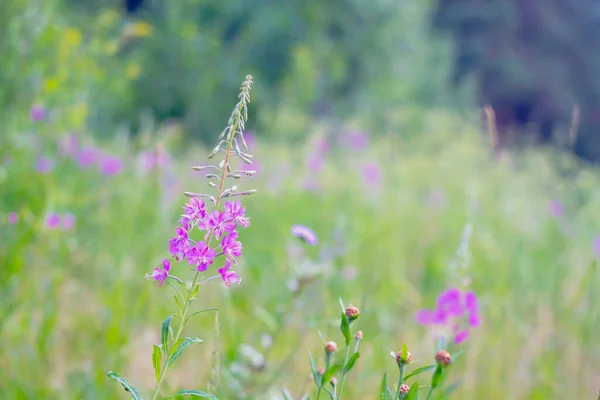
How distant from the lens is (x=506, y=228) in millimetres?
3443

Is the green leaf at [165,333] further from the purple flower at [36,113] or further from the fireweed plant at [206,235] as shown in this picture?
the purple flower at [36,113]

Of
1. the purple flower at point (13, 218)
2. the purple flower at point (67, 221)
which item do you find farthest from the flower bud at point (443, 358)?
the purple flower at point (67, 221)

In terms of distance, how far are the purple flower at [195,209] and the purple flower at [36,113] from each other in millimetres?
1313

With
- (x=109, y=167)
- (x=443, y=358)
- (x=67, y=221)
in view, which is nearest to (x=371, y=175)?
(x=109, y=167)

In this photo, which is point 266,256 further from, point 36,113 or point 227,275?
point 227,275

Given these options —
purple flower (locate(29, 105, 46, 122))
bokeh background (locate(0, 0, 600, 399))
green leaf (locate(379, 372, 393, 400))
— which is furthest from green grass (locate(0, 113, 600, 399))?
green leaf (locate(379, 372, 393, 400))

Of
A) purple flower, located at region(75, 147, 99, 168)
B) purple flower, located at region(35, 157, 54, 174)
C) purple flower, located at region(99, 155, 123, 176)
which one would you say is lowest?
purple flower, located at region(35, 157, 54, 174)

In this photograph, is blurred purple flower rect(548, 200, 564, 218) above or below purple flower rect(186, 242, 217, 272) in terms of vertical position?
above

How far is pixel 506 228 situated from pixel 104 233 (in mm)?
2163

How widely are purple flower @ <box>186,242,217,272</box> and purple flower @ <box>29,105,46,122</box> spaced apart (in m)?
1.33

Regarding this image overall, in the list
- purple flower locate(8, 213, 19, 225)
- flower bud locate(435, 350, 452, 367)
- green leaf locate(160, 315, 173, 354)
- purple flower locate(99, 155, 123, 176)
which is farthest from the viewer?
purple flower locate(99, 155, 123, 176)

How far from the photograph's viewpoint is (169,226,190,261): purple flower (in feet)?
2.22

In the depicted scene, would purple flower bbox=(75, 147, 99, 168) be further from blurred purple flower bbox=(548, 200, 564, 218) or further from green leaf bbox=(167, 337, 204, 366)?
blurred purple flower bbox=(548, 200, 564, 218)

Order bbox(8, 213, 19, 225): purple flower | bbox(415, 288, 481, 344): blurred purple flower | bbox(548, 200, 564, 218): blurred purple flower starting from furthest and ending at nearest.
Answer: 1. bbox(548, 200, 564, 218): blurred purple flower
2. bbox(8, 213, 19, 225): purple flower
3. bbox(415, 288, 481, 344): blurred purple flower
